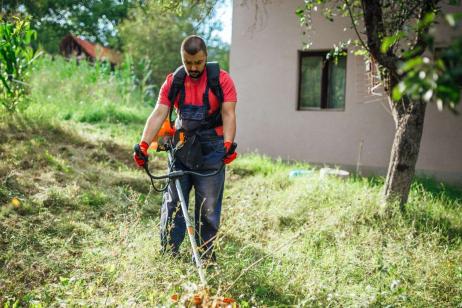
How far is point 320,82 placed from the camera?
9414 millimetres

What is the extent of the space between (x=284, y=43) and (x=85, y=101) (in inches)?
229

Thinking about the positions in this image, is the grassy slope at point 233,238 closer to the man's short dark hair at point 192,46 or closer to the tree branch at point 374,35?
the man's short dark hair at point 192,46

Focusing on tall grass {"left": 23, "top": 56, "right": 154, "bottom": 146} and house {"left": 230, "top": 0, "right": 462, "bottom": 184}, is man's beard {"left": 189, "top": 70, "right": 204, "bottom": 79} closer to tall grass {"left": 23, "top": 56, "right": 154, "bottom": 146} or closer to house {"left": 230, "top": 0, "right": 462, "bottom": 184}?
house {"left": 230, "top": 0, "right": 462, "bottom": 184}

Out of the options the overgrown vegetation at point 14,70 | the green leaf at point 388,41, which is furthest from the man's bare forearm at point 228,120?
the overgrown vegetation at point 14,70

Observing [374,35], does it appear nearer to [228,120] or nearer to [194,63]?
[228,120]

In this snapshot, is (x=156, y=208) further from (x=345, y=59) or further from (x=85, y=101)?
(x=85, y=101)

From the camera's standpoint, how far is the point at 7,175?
5891mm

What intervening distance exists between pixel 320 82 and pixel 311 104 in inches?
16.3

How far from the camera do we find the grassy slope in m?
3.54

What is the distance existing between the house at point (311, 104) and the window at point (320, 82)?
17mm

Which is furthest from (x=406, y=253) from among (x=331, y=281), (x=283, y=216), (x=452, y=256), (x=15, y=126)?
(x=15, y=126)

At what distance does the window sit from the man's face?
575cm

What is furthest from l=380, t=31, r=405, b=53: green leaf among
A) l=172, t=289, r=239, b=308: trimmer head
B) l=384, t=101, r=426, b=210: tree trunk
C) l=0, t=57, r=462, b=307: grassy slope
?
l=384, t=101, r=426, b=210: tree trunk

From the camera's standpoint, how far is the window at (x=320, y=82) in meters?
9.32
